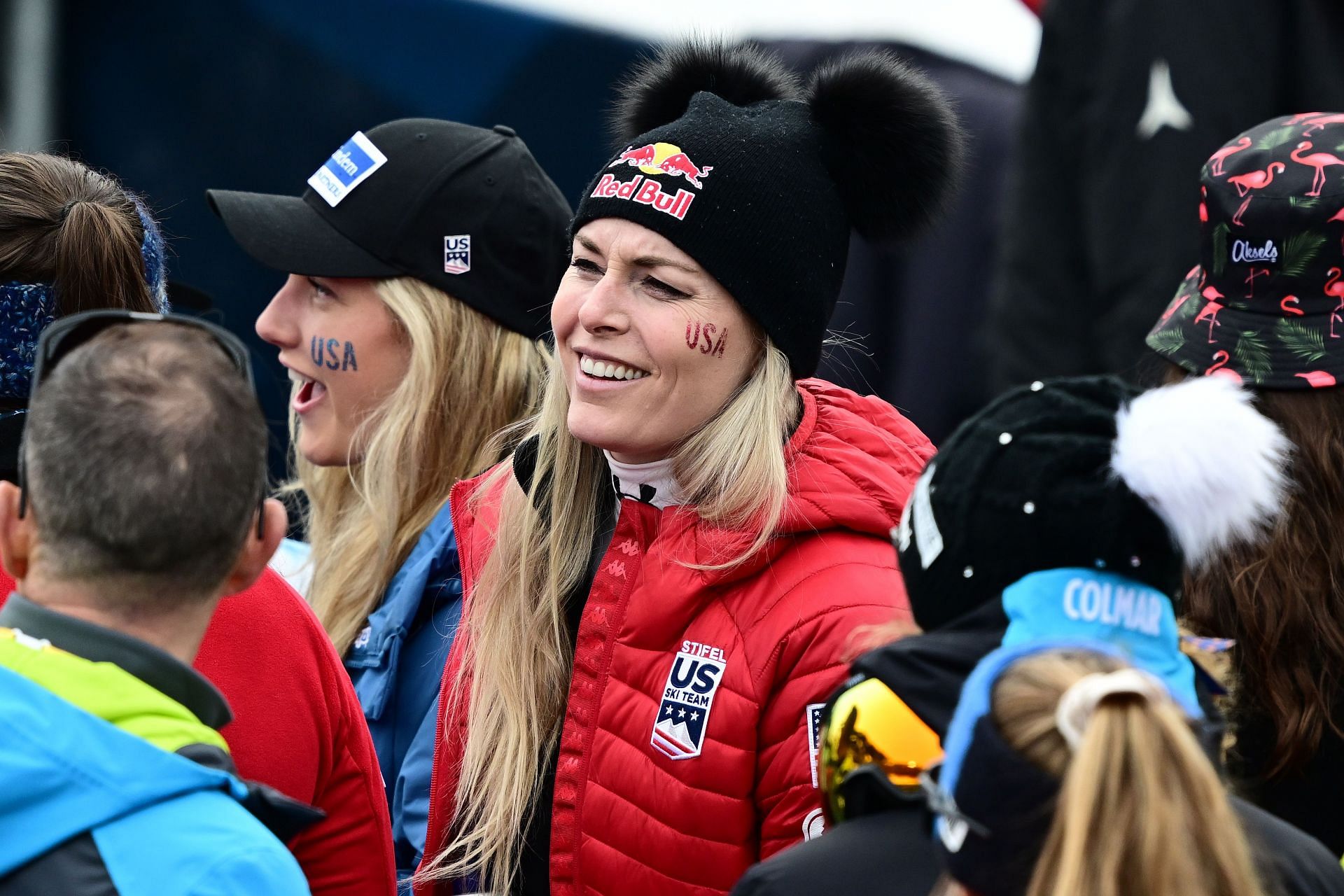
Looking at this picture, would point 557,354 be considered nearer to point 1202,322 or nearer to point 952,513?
point 1202,322

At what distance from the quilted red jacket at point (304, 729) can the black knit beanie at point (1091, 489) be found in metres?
0.89

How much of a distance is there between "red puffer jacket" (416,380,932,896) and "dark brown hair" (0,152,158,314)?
36.1 inches

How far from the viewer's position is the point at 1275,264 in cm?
216

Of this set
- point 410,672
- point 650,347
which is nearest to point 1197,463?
point 650,347

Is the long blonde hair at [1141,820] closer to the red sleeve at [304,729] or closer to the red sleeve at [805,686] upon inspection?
the red sleeve at [805,686]

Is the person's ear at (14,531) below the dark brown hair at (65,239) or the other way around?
below

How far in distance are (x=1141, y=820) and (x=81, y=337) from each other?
3.89ft

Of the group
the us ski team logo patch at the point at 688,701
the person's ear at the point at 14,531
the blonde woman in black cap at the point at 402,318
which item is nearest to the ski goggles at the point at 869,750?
the us ski team logo patch at the point at 688,701

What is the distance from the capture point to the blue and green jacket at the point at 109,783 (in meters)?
1.44


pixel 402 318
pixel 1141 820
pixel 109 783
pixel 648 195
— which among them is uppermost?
pixel 648 195

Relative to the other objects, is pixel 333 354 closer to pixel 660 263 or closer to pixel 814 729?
pixel 660 263

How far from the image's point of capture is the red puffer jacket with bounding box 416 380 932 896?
2.31 meters

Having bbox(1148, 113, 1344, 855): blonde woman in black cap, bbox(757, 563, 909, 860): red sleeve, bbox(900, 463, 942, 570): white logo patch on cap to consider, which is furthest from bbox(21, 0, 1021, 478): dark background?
bbox(900, 463, 942, 570): white logo patch on cap

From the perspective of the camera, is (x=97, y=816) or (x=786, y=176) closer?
(x=97, y=816)
